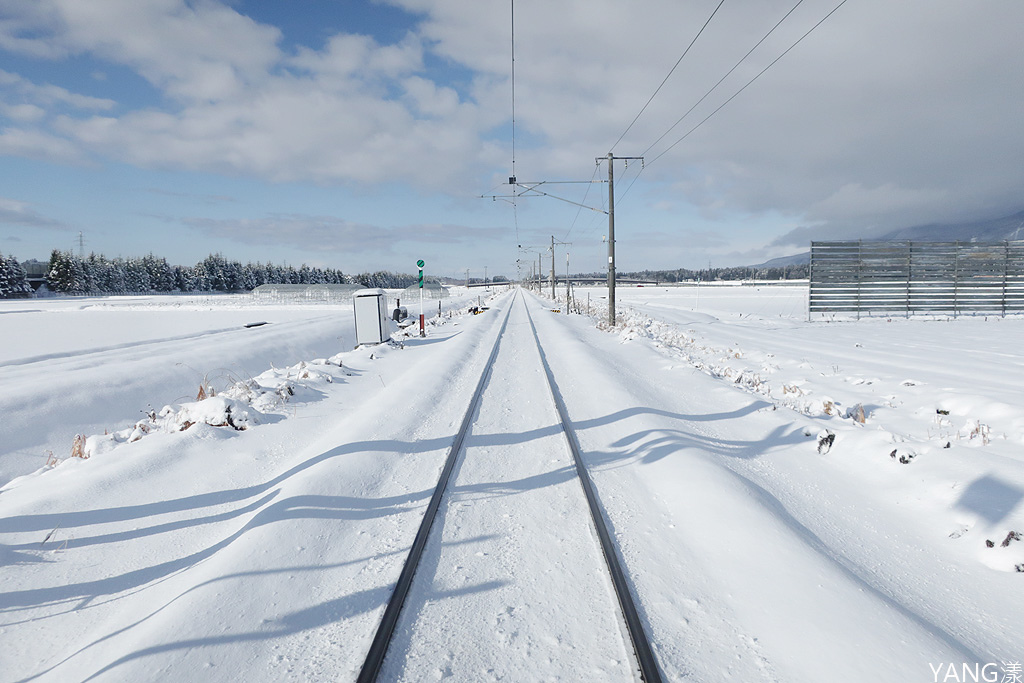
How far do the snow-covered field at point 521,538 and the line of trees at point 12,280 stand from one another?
99647 mm

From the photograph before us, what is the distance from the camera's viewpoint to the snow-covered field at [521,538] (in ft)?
9.50

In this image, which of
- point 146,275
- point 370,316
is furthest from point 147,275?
point 370,316

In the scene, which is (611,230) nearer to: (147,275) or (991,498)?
(991,498)

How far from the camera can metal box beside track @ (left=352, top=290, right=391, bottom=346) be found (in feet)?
57.9

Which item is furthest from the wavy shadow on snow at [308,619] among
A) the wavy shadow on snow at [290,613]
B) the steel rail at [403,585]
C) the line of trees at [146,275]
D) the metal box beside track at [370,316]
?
the line of trees at [146,275]

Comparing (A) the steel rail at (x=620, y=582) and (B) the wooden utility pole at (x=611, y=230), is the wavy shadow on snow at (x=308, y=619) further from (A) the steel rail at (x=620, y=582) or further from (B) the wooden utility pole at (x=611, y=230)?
(B) the wooden utility pole at (x=611, y=230)

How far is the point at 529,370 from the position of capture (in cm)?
1210

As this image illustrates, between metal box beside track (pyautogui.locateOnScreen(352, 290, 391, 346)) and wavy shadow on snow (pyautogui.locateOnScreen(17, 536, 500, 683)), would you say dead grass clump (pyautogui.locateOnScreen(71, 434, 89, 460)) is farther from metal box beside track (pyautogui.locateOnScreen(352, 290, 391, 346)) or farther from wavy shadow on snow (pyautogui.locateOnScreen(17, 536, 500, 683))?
metal box beside track (pyautogui.locateOnScreen(352, 290, 391, 346))

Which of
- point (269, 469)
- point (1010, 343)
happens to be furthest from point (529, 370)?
point (1010, 343)

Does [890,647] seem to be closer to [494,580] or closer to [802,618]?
[802,618]

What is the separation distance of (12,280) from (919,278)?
383 ft

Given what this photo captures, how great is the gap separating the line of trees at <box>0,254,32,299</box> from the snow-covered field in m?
99.6

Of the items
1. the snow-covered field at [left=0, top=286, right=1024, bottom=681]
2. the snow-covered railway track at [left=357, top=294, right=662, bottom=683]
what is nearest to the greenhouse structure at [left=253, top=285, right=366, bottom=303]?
the snow-covered field at [left=0, top=286, right=1024, bottom=681]

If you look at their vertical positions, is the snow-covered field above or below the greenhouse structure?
below
